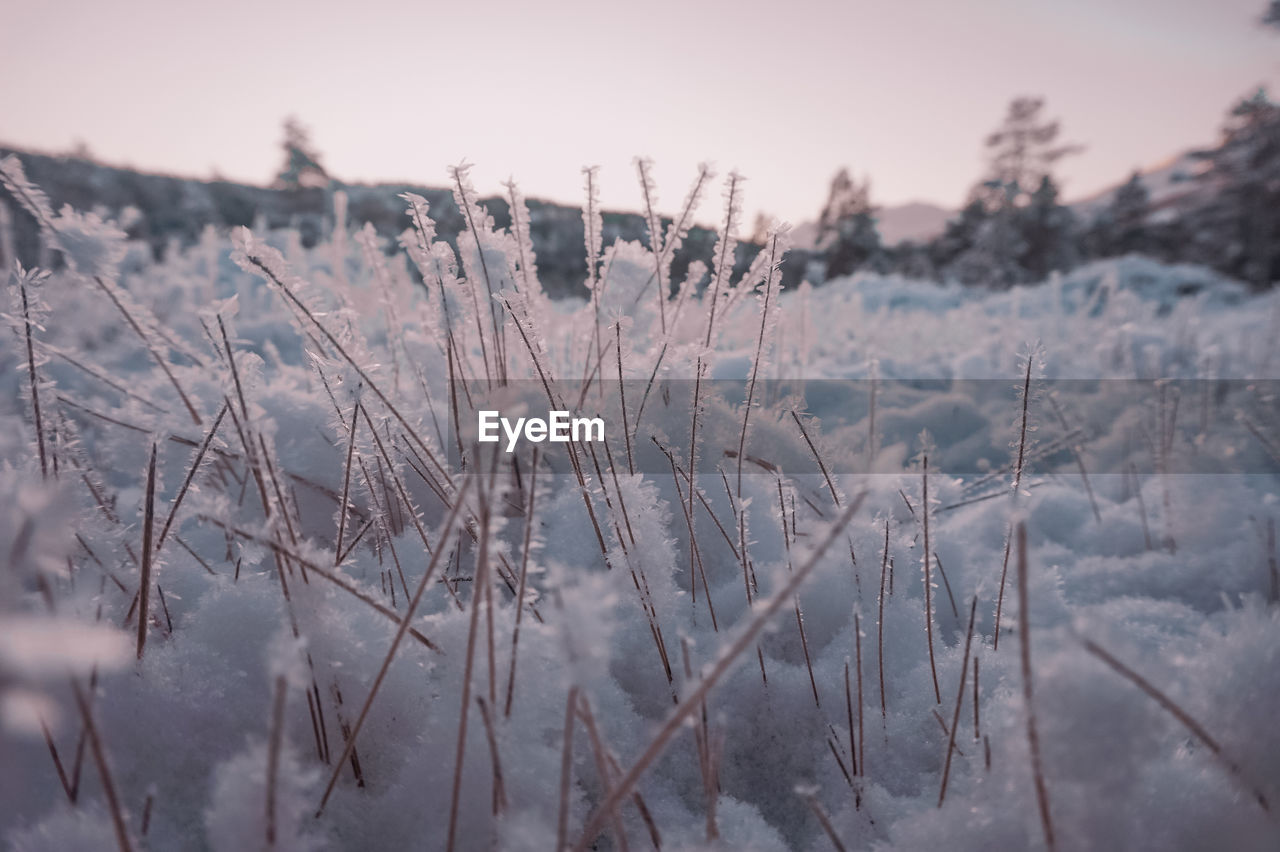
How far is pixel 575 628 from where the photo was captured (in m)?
0.33

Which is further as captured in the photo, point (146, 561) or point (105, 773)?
point (146, 561)

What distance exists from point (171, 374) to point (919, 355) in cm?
328

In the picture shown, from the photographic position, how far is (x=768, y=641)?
2.49 ft

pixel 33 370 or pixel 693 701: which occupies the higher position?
pixel 33 370

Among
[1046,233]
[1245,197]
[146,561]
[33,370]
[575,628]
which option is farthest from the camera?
[1046,233]

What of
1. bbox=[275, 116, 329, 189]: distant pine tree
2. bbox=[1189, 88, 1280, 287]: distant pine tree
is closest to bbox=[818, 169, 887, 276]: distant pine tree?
bbox=[1189, 88, 1280, 287]: distant pine tree

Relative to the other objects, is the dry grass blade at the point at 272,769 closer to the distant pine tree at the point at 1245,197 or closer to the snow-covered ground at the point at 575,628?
the snow-covered ground at the point at 575,628

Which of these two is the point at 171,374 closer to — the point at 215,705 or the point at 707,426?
the point at 215,705

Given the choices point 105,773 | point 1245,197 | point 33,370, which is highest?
point 1245,197

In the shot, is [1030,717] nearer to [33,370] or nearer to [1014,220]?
[33,370]

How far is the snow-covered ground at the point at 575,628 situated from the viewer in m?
0.38

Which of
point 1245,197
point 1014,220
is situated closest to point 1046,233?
point 1014,220

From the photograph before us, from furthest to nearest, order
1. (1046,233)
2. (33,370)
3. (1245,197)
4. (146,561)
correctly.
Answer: (1046,233) < (1245,197) < (33,370) < (146,561)

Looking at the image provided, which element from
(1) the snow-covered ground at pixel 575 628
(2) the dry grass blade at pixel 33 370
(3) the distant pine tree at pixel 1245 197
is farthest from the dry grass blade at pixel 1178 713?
(3) the distant pine tree at pixel 1245 197
